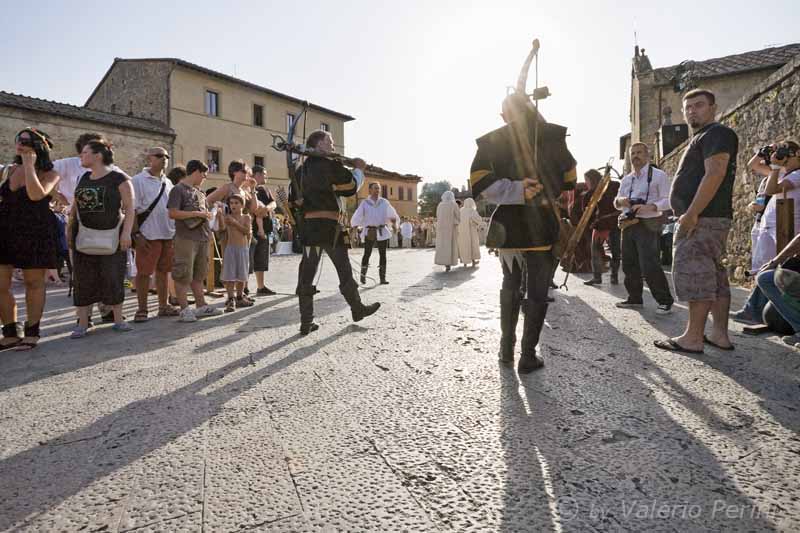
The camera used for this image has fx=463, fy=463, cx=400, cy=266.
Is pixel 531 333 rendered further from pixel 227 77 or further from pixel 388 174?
pixel 388 174

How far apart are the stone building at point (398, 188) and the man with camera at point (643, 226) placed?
132 ft

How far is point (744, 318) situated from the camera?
459cm

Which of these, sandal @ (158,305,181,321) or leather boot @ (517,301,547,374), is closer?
leather boot @ (517,301,547,374)

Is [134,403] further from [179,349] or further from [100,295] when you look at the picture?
[100,295]

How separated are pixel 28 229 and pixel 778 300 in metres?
5.95

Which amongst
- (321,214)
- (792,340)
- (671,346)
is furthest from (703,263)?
(321,214)

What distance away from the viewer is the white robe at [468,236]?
11641 mm

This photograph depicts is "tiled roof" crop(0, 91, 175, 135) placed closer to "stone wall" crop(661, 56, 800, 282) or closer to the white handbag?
the white handbag

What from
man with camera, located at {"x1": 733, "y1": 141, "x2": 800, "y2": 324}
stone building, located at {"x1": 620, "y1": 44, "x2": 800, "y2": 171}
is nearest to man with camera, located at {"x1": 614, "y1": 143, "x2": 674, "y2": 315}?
man with camera, located at {"x1": 733, "y1": 141, "x2": 800, "y2": 324}

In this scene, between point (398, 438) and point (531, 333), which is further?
point (531, 333)

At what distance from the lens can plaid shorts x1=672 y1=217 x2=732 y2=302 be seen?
11.1 feet

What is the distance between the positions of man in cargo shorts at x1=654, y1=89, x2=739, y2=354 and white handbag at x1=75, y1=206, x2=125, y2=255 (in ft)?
15.9

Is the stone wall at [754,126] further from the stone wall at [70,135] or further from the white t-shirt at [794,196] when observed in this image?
the stone wall at [70,135]

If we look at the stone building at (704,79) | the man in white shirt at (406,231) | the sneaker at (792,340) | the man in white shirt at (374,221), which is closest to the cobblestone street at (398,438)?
the sneaker at (792,340)
